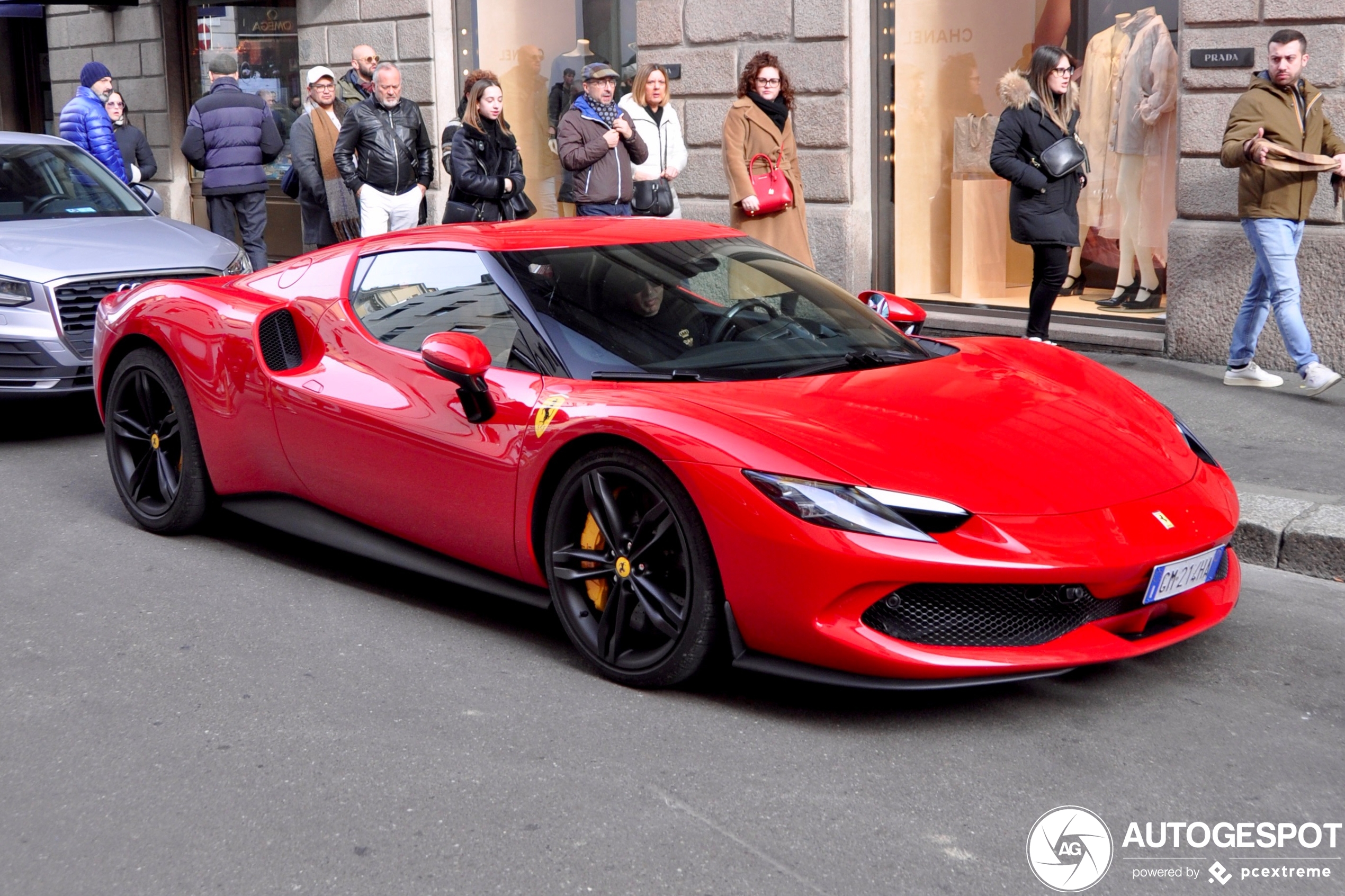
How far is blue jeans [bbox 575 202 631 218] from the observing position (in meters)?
9.31

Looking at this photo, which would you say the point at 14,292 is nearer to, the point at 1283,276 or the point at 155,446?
the point at 155,446

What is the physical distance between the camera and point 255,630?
15.3ft

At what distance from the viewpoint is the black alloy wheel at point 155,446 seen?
18.5 feet

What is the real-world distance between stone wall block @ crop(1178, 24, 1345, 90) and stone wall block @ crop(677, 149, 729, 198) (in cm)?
381

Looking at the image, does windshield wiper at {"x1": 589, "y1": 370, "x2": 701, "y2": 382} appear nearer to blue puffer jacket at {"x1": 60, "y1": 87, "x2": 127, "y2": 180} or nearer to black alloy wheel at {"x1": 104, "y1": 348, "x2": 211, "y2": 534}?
black alloy wheel at {"x1": 104, "y1": 348, "x2": 211, "y2": 534}

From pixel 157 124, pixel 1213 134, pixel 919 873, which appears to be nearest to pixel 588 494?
pixel 919 873

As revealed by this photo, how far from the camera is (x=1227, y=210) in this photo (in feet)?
29.3

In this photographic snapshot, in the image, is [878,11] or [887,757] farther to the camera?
[878,11]

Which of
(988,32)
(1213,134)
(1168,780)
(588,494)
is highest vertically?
(988,32)

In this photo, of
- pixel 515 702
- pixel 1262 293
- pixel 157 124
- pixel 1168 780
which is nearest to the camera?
pixel 1168 780

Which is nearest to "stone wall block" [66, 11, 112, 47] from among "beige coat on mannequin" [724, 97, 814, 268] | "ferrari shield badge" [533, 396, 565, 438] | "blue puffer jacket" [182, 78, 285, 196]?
"blue puffer jacket" [182, 78, 285, 196]

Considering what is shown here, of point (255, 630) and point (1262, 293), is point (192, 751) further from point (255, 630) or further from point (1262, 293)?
point (1262, 293)

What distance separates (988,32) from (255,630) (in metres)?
7.97

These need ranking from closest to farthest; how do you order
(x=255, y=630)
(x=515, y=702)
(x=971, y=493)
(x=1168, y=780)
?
(x=1168, y=780), (x=971, y=493), (x=515, y=702), (x=255, y=630)
